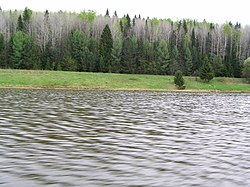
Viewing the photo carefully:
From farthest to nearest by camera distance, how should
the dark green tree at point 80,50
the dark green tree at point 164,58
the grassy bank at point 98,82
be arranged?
the dark green tree at point 164,58, the dark green tree at point 80,50, the grassy bank at point 98,82

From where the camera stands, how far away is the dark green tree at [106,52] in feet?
272

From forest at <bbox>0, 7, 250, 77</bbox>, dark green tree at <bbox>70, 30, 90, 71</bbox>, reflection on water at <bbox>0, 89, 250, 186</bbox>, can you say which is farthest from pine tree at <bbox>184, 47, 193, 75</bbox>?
reflection on water at <bbox>0, 89, 250, 186</bbox>

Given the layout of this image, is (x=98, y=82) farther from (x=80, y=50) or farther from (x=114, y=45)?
(x=114, y=45)

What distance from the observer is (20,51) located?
81938 mm

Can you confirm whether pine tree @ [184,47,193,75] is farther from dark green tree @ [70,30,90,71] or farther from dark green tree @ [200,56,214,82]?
dark green tree @ [70,30,90,71]

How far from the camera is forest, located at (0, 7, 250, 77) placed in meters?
83.2

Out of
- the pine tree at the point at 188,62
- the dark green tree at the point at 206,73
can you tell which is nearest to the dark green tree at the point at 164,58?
the pine tree at the point at 188,62

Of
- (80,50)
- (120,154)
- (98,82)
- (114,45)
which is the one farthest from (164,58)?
(120,154)

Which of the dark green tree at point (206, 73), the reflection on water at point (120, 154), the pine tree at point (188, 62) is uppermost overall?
the pine tree at point (188, 62)

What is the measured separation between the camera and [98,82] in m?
63.2

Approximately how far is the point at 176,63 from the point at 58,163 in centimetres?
8292

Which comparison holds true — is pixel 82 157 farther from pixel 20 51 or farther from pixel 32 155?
pixel 20 51

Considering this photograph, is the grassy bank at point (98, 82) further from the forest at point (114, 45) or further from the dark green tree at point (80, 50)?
the dark green tree at point (80, 50)

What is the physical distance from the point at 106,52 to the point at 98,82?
26.4 metres
